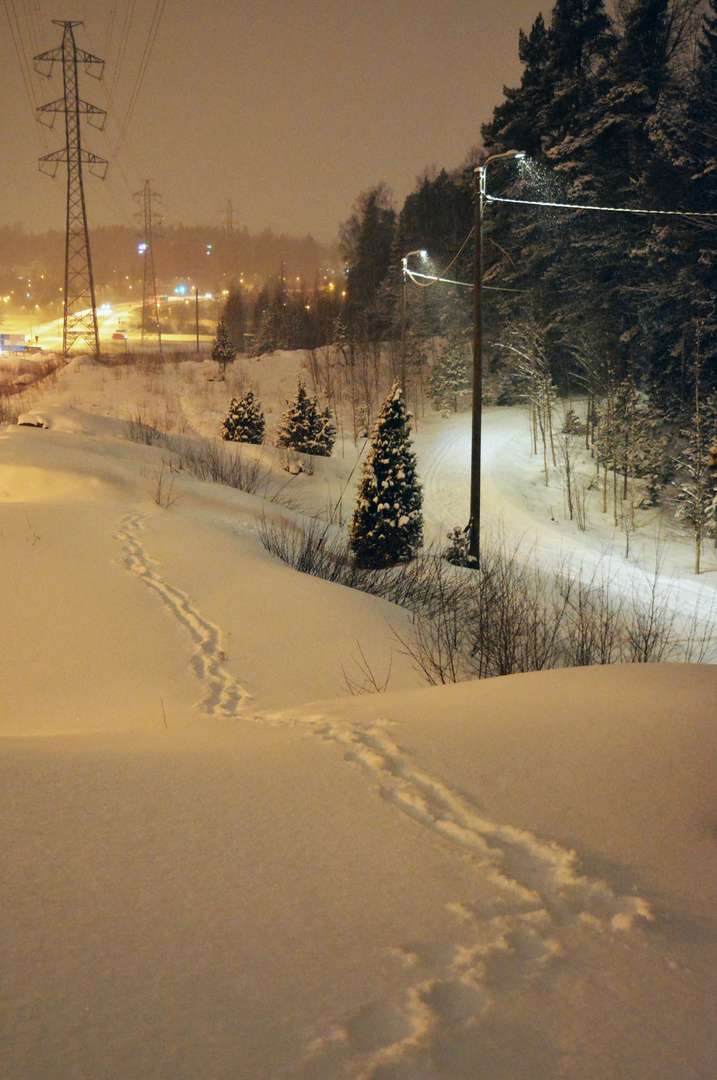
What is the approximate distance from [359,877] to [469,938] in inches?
18.1

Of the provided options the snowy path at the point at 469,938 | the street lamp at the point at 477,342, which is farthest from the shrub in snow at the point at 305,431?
the snowy path at the point at 469,938

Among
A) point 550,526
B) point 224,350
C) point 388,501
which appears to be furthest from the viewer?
point 224,350

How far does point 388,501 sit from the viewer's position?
50.1 ft

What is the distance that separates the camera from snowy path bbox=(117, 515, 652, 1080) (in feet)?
5.50

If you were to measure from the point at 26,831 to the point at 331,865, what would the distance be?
1116 millimetres

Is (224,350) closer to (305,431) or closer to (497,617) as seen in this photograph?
(305,431)

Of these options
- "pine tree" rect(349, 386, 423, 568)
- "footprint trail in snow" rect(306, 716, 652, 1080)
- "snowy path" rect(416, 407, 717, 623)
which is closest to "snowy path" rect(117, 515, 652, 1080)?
"footprint trail in snow" rect(306, 716, 652, 1080)

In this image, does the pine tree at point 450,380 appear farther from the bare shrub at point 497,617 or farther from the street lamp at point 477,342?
the street lamp at point 477,342

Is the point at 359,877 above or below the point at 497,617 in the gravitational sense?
above

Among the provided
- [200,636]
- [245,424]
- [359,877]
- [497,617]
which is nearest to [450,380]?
[245,424]

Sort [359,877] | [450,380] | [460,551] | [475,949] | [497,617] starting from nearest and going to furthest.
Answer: [475,949]
[359,877]
[497,617]
[460,551]
[450,380]

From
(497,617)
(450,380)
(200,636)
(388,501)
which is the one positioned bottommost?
(497,617)

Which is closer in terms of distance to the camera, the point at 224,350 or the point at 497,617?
the point at 497,617

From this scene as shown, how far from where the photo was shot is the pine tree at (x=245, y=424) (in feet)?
91.1
